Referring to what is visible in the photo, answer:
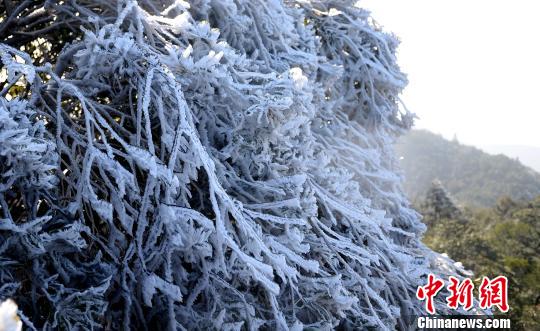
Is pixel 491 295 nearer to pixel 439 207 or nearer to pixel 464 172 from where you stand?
pixel 439 207

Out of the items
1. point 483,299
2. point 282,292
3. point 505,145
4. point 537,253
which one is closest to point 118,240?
point 282,292

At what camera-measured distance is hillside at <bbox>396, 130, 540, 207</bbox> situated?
99.4m

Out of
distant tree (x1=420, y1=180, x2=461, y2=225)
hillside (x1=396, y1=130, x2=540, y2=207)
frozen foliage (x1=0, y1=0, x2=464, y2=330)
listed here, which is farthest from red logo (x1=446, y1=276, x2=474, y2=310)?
hillside (x1=396, y1=130, x2=540, y2=207)

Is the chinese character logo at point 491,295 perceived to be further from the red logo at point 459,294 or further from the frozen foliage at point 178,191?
the frozen foliage at point 178,191

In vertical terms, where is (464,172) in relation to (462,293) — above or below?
below

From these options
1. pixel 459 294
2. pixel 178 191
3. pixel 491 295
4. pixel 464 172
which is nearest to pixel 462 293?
pixel 459 294

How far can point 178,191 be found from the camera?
2490mm

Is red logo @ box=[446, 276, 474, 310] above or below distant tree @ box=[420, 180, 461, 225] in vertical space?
above

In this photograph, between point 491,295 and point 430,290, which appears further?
point 491,295

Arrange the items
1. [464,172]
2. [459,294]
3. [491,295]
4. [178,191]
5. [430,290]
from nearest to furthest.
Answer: [178,191] < [430,290] < [459,294] < [491,295] < [464,172]

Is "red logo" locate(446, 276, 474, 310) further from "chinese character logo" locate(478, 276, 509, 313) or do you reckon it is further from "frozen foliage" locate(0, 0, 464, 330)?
"frozen foliage" locate(0, 0, 464, 330)

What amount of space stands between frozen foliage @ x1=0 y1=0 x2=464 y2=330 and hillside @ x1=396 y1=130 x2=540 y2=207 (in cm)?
9025

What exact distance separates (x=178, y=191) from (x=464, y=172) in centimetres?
12352

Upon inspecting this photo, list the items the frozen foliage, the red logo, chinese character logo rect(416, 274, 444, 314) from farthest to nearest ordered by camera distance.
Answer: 1. the red logo
2. chinese character logo rect(416, 274, 444, 314)
3. the frozen foliage
